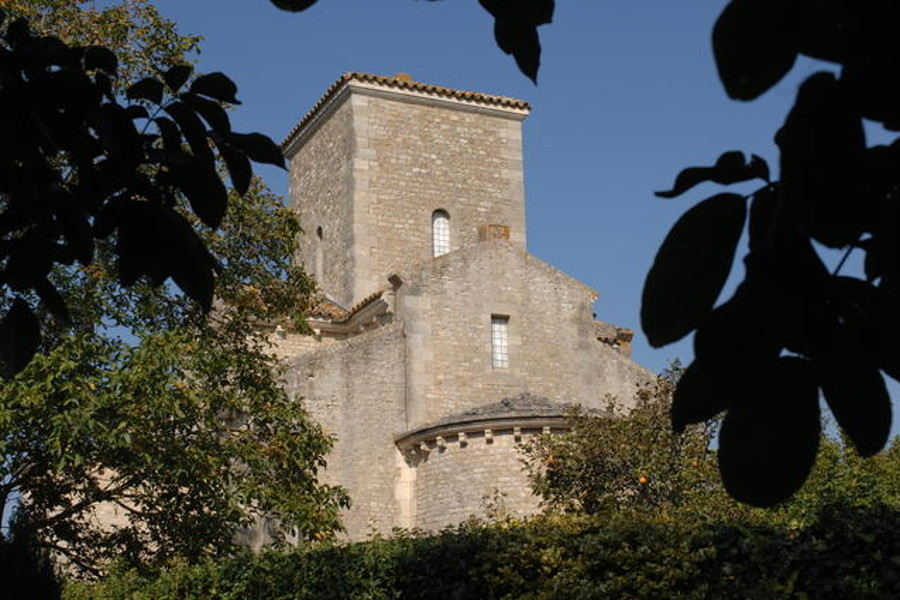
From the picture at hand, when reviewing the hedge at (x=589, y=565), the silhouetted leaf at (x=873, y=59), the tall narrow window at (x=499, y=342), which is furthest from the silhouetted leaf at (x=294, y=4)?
the tall narrow window at (x=499, y=342)

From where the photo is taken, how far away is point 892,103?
1403mm

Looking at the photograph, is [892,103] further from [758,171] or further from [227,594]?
[227,594]

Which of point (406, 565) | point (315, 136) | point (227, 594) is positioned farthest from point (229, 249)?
point (315, 136)

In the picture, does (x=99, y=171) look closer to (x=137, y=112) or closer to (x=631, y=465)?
(x=137, y=112)

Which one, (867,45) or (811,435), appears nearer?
(867,45)

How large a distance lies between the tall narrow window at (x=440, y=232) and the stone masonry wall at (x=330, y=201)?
6.33ft

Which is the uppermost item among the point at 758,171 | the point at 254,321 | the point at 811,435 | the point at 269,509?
the point at 254,321

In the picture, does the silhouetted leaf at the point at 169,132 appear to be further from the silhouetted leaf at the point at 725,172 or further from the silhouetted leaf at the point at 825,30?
the silhouetted leaf at the point at 825,30

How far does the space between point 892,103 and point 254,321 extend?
1681cm

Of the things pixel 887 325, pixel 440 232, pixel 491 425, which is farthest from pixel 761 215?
pixel 440 232

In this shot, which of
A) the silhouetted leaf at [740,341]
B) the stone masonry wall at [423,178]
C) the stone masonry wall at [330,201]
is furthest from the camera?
the stone masonry wall at [330,201]

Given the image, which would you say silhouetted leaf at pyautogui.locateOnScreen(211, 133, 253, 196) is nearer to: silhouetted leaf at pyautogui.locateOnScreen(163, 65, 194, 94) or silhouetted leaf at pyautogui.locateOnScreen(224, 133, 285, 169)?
silhouetted leaf at pyautogui.locateOnScreen(224, 133, 285, 169)

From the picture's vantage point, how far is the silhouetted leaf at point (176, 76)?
9.37 ft

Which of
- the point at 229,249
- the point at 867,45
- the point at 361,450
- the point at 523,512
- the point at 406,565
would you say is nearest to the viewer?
the point at 867,45
